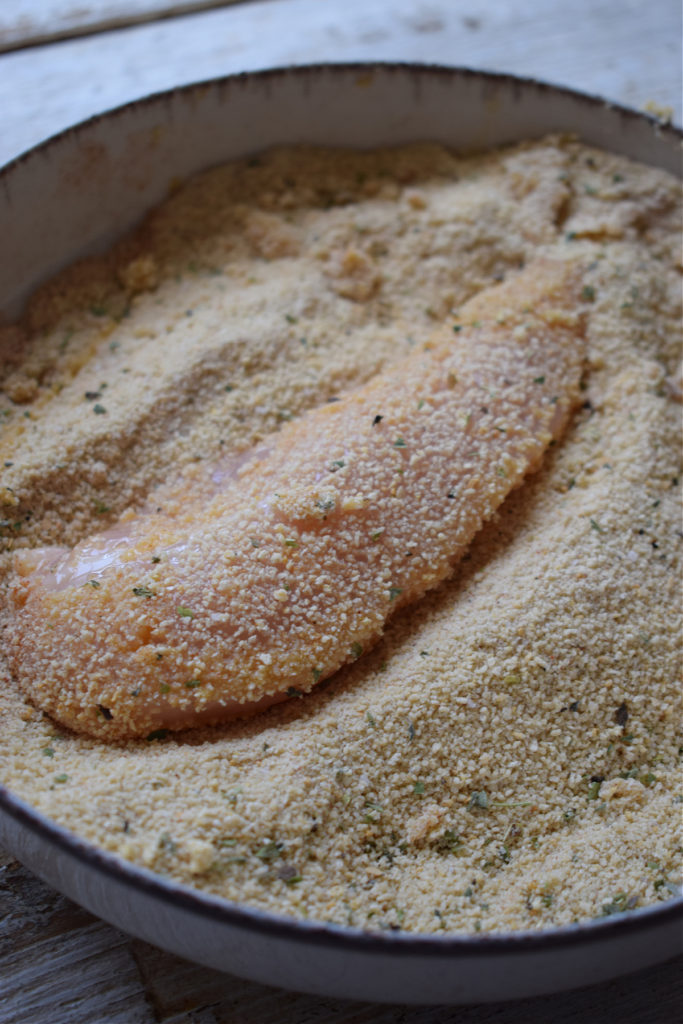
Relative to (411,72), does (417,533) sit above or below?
below

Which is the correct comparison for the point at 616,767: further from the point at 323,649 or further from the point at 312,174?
the point at 312,174

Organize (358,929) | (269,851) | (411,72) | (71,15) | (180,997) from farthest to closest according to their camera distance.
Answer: (71,15), (411,72), (180,997), (269,851), (358,929)

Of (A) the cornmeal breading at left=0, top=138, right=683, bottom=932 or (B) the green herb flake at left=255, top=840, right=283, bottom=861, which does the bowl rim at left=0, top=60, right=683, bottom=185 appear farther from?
(B) the green herb flake at left=255, top=840, right=283, bottom=861

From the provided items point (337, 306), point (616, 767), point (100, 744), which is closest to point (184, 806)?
point (100, 744)

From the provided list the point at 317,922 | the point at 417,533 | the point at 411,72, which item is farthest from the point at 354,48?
the point at 317,922

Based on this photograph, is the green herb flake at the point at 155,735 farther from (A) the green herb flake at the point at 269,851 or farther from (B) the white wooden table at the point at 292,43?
(B) the white wooden table at the point at 292,43

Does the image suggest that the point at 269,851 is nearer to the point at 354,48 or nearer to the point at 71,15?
the point at 354,48
